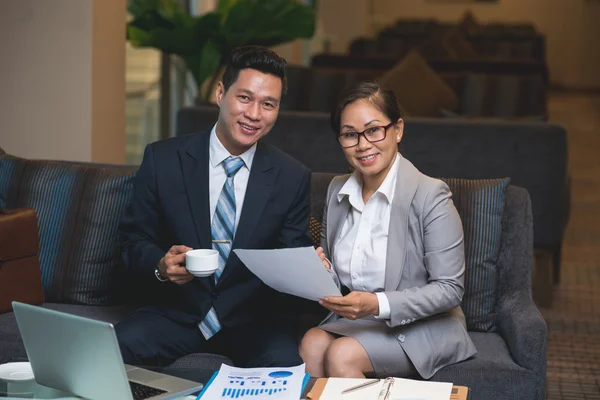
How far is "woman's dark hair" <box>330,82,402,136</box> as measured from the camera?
8.95ft

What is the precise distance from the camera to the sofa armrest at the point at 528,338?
2684 millimetres

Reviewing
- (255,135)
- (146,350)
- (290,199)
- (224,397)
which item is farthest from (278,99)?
(224,397)

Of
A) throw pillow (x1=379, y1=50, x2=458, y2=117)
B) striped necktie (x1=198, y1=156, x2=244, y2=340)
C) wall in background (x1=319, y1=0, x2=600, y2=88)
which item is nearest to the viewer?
striped necktie (x1=198, y1=156, x2=244, y2=340)

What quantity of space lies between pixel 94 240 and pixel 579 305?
9.33 ft

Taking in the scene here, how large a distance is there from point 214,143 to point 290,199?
291 mm

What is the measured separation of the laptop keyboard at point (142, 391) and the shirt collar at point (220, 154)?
0.90 meters

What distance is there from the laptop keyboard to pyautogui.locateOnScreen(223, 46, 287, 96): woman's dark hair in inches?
39.8

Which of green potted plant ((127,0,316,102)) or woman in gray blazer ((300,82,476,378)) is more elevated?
green potted plant ((127,0,316,102))

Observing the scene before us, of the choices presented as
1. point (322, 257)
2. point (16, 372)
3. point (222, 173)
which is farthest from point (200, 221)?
point (16, 372)

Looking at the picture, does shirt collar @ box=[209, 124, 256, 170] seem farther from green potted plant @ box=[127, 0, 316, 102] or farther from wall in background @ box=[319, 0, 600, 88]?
wall in background @ box=[319, 0, 600, 88]

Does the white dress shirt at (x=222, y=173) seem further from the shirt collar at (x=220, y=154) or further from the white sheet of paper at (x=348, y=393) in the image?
the white sheet of paper at (x=348, y=393)

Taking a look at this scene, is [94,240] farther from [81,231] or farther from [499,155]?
[499,155]

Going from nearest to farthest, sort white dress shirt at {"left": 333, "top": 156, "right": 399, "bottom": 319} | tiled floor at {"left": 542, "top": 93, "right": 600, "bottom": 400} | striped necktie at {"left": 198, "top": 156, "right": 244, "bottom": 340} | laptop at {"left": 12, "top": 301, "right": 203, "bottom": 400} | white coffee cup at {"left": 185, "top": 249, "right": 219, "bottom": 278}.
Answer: laptop at {"left": 12, "top": 301, "right": 203, "bottom": 400} < white coffee cup at {"left": 185, "top": 249, "right": 219, "bottom": 278} < white dress shirt at {"left": 333, "top": 156, "right": 399, "bottom": 319} < striped necktie at {"left": 198, "top": 156, "right": 244, "bottom": 340} < tiled floor at {"left": 542, "top": 93, "right": 600, "bottom": 400}

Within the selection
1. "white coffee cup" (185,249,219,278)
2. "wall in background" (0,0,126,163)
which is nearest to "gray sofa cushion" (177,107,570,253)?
"wall in background" (0,0,126,163)
